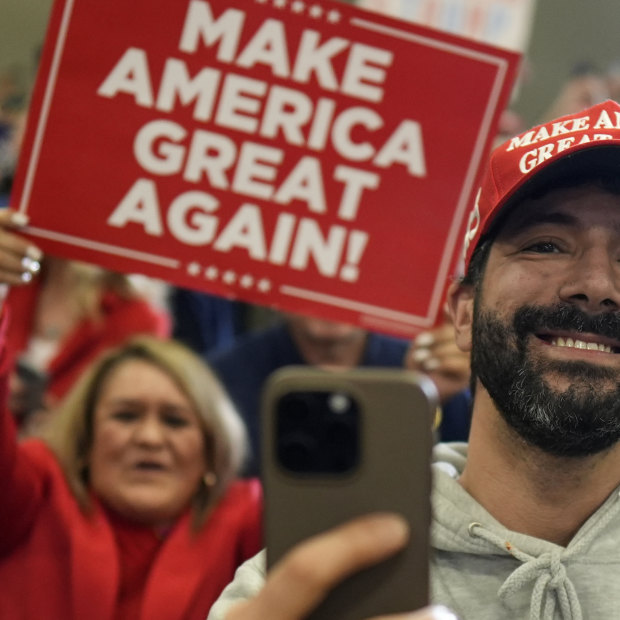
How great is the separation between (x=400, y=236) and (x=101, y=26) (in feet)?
2.00

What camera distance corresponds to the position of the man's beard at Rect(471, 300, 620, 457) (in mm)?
1197

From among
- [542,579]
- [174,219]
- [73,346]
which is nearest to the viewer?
[542,579]

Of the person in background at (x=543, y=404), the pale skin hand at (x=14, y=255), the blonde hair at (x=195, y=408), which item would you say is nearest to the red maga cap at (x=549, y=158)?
the person in background at (x=543, y=404)

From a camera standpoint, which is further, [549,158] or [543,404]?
[549,158]

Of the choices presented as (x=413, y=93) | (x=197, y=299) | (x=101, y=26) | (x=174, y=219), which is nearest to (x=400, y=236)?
(x=413, y=93)

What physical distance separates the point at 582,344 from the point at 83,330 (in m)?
2.06

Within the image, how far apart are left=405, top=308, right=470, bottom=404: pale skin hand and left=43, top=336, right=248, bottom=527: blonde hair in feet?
1.58

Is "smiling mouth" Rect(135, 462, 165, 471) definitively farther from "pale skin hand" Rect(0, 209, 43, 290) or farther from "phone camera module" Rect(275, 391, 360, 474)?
"phone camera module" Rect(275, 391, 360, 474)

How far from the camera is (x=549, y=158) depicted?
131cm

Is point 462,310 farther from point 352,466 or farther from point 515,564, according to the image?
point 352,466

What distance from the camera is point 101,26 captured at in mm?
1863

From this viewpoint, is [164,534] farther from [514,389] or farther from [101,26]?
[514,389]

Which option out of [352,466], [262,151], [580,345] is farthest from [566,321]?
[262,151]

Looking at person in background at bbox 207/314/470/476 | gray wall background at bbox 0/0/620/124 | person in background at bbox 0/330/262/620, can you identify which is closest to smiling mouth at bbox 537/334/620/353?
person in background at bbox 0/330/262/620
